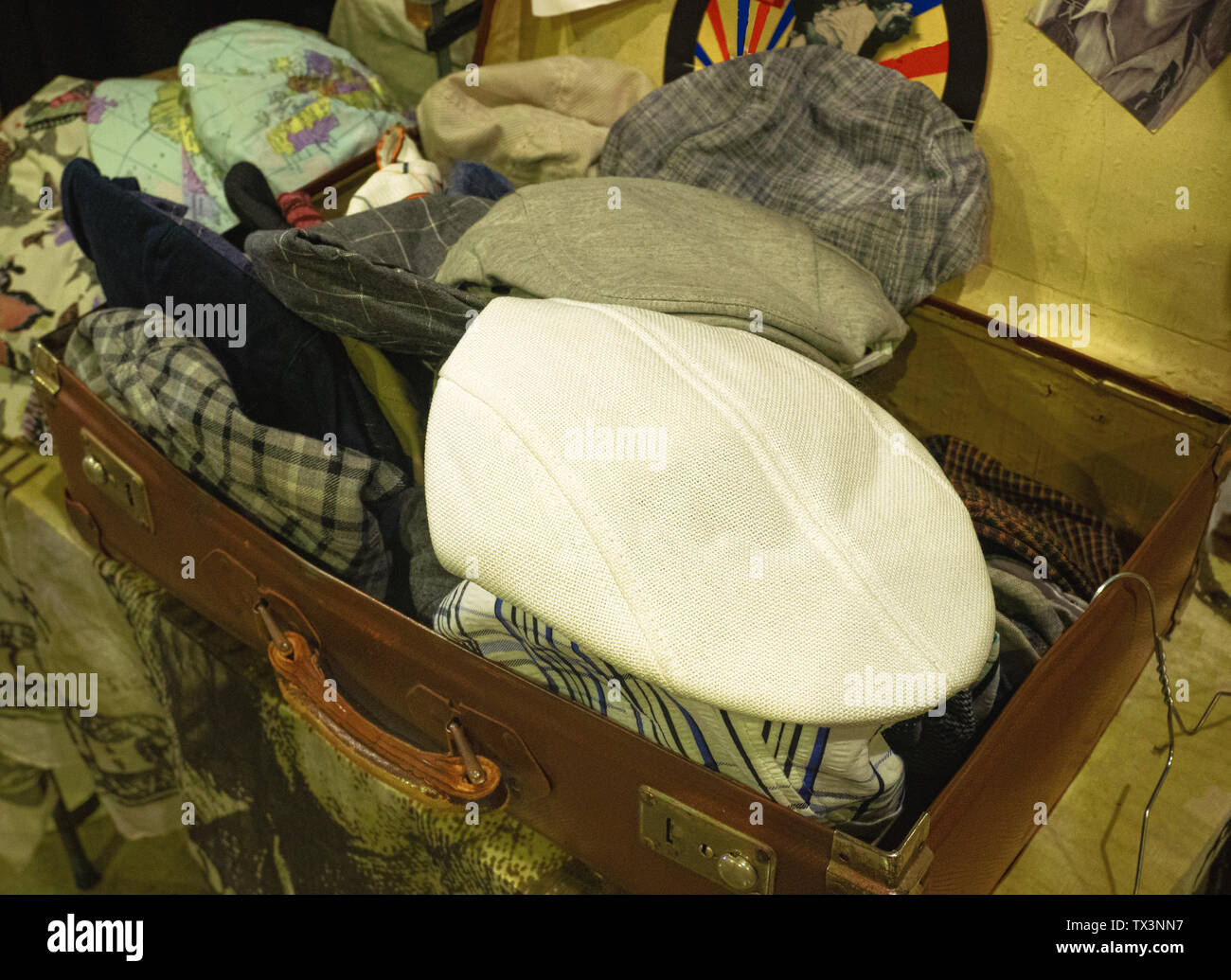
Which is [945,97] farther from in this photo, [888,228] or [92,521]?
[92,521]

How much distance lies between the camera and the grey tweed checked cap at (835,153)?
Answer: 2.98 ft

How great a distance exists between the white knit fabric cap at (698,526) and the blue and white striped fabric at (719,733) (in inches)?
1.6

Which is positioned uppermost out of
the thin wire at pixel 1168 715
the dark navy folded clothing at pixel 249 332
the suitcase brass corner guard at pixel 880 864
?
the dark navy folded clothing at pixel 249 332

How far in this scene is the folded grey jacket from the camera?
74 cm

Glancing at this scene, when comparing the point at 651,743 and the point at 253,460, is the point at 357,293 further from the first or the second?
the point at 651,743

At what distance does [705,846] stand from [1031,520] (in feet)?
1.38

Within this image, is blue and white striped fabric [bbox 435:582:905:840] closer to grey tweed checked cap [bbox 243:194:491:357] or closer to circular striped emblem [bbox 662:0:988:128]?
grey tweed checked cap [bbox 243:194:491:357]

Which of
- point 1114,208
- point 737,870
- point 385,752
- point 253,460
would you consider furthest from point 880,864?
point 1114,208

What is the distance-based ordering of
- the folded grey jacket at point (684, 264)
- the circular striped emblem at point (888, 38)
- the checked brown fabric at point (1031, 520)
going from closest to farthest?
1. the folded grey jacket at point (684, 264)
2. the checked brown fabric at point (1031, 520)
3. the circular striped emblem at point (888, 38)

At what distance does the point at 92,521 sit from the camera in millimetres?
1029

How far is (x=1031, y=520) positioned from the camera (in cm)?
87

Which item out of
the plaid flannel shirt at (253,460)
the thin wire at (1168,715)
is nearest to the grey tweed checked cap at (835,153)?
the thin wire at (1168,715)

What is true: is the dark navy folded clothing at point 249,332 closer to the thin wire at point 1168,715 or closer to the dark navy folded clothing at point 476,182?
the dark navy folded clothing at point 476,182

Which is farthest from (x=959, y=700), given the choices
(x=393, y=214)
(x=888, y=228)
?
(x=393, y=214)
